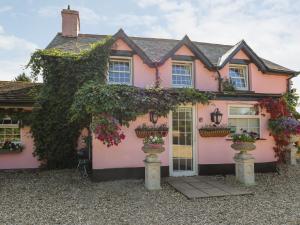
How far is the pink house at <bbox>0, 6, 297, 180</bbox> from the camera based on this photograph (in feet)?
36.0

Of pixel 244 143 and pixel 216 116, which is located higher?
pixel 216 116

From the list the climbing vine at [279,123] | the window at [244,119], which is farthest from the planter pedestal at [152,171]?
the climbing vine at [279,123]

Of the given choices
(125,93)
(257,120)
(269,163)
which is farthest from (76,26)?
(269,163)

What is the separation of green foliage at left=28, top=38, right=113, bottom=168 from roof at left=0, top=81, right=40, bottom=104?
0.75m

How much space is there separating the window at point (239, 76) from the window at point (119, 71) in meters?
5.16

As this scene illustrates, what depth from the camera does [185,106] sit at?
11.7 metres

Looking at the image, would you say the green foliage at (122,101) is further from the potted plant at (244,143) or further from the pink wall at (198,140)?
the potted plant at (244,143)

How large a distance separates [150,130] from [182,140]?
1630 millimetres

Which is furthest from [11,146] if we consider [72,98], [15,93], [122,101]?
[122,101]

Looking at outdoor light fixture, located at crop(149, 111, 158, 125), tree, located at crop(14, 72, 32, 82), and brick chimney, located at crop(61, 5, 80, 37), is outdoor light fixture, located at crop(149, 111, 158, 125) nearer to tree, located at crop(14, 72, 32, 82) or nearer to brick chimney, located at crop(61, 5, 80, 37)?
brick chimney, located at crop(61, 5, 80, 37)

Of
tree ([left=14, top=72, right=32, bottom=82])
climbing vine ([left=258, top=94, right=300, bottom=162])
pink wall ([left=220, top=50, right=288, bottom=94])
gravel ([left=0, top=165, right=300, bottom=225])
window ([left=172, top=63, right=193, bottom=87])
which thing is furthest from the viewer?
tree ([left=14, top=72, right=32, bottom=82])

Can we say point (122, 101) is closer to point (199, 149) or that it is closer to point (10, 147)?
point (199, 149)

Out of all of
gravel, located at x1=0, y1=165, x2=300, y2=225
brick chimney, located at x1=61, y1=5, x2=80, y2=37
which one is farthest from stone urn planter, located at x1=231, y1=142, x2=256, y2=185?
brick chimney, located at x1=61, y1=5, x2=80, y2=37

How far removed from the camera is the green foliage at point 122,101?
31.7ft
